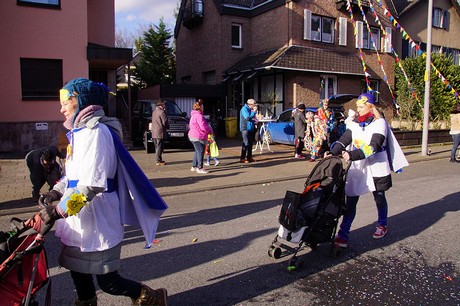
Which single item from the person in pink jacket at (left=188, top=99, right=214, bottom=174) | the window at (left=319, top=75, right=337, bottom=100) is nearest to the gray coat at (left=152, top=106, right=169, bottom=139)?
the person in pink jacket at (left=188, top=99, right=214, bottom=174)

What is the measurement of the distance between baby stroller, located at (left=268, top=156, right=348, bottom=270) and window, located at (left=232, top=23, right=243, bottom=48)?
796 inches

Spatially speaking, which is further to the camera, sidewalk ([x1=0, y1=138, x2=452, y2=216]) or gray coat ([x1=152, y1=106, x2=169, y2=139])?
gray coat ([x1=152, y1=106, x2=169, y2=139])

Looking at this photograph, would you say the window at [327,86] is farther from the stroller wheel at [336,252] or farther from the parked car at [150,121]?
the stroller wheel at [336,252]

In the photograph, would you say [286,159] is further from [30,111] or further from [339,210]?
[30,111]

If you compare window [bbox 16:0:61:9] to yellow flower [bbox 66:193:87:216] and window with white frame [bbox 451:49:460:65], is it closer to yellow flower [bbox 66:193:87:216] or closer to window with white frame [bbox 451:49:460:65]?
yellow flower [bbox 66:193:87:216]

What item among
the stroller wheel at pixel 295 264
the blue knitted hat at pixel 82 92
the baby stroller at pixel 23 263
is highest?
the blue knitted hat at pixel 82 92

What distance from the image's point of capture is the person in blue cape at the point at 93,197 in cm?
256

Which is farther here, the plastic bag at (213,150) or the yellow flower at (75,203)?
the plastic bag at (213,150)

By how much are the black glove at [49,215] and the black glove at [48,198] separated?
0.14 m

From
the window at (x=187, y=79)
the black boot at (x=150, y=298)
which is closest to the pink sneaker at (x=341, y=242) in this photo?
the black boot at (x=150, y=298)

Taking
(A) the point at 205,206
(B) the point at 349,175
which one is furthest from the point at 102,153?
Result: (A) the point at 205,206

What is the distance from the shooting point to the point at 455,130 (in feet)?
39.9

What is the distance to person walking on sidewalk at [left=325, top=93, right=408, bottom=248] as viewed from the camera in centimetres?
486

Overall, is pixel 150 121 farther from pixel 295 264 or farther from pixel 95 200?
pixel 95 200
